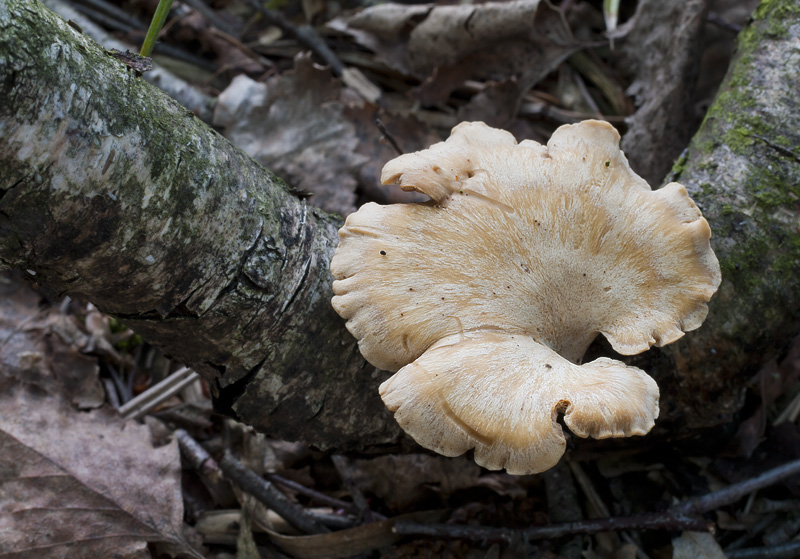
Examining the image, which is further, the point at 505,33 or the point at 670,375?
the point at 505,33

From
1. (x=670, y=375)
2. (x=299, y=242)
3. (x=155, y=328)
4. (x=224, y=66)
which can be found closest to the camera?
(x=155, y=328)

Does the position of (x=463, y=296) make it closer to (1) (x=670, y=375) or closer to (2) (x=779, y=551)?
(1) (x=670, y=375)

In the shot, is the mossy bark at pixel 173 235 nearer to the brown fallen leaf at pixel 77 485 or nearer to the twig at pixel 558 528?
the twig at pixel 558 528

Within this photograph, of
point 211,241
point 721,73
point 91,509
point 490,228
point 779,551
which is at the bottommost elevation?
point 779,551

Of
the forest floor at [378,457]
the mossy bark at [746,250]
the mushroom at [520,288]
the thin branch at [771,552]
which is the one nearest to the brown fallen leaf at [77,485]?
the forest floor at [378,457]

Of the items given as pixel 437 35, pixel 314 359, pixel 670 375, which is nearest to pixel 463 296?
pixel 314 359

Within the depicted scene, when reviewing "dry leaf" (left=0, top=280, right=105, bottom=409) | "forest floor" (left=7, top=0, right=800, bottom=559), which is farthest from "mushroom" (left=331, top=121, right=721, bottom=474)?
"dry leaf" (left=0, top=280, right=105, bottom=409)
